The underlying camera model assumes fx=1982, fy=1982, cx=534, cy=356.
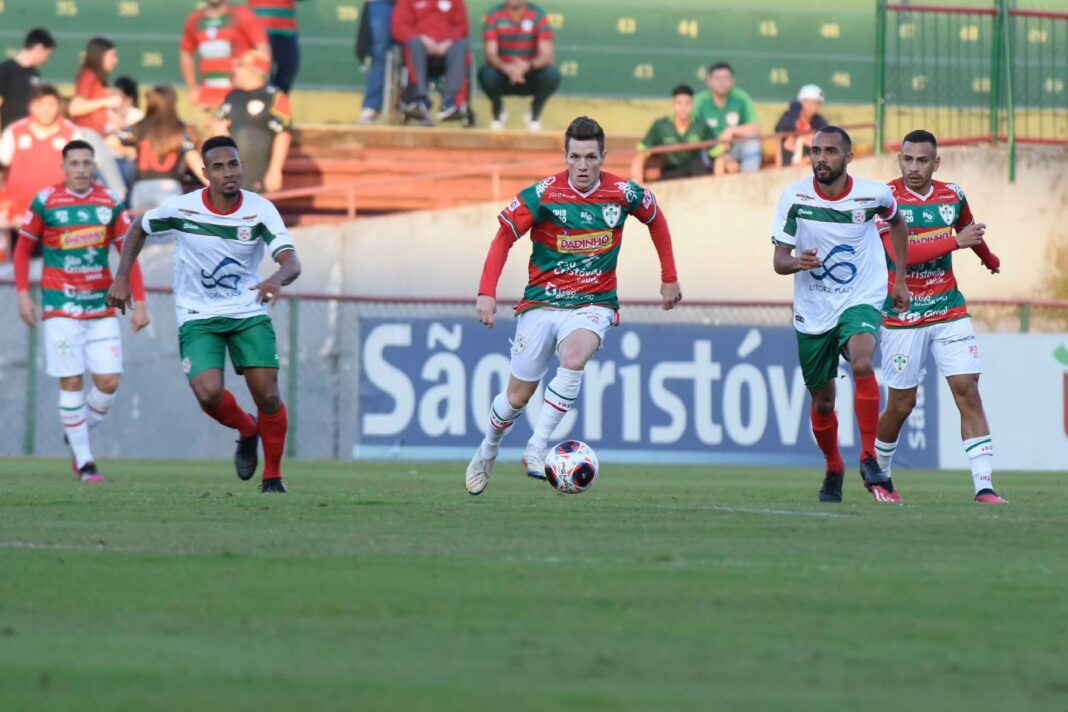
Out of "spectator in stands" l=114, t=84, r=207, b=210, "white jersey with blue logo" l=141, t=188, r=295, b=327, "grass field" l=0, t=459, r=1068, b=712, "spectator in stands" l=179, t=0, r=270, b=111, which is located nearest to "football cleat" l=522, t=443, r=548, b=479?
"grass field" l=0, t=459, r=1068, b=712

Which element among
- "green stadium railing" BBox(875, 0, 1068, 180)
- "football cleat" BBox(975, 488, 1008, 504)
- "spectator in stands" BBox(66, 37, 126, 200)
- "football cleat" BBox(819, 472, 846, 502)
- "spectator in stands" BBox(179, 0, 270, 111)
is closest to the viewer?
"football cleat" BBox(819, 472, 846, 502)

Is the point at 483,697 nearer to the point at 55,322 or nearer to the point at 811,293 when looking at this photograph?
the point at 811,293

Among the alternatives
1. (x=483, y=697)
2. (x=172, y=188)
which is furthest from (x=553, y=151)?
(x=483, y=697)

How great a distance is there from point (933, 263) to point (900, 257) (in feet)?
2.11

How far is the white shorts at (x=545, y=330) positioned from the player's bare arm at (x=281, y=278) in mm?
1273

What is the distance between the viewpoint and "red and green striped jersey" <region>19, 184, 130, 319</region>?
13516mm

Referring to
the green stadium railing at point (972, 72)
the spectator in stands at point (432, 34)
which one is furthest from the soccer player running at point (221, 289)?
the green stadium railing at point (972, 72)

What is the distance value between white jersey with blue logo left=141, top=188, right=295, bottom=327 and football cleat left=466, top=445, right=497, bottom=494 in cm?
153

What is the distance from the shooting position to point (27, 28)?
78.7 ft

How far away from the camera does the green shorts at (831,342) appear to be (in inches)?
421

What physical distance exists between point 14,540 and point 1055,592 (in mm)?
4032

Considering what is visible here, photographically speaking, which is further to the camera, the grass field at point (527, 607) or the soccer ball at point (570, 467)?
the soccer ball at point (570, 467)

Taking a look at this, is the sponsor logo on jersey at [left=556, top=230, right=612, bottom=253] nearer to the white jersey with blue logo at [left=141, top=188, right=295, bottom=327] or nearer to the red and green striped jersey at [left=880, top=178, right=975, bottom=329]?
the white jersey with blue logo at [left=141, top=188, right=295, bottom=327]

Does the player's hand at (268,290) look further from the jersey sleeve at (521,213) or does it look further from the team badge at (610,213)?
the team badge at (610,213)
